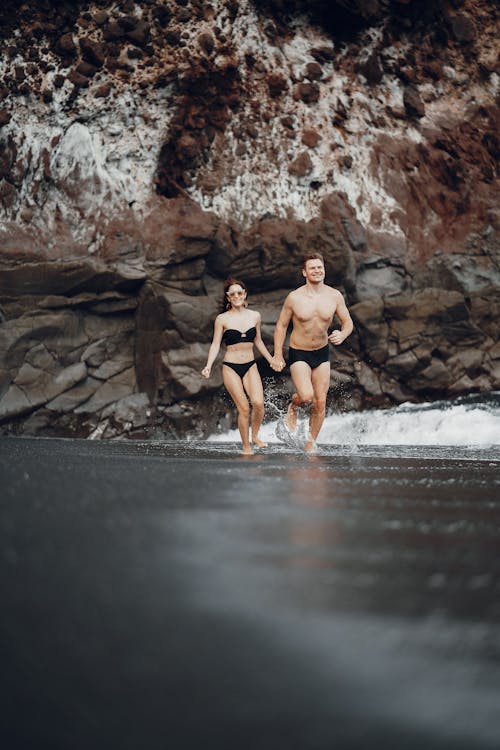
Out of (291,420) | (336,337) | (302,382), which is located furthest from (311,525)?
(291,420)

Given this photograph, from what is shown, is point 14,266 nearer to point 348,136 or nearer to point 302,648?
point 348,136

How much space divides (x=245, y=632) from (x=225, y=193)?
46.1 feet

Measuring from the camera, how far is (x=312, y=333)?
29.9 feet

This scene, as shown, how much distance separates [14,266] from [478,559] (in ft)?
41.4

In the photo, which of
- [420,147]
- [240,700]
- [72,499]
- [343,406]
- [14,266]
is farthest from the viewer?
[420,147]

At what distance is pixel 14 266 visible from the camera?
45.1ft

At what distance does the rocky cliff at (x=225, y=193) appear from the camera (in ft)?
45.8

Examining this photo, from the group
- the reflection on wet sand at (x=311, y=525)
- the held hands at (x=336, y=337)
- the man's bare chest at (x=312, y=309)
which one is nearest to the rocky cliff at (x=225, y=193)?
the man's bare chest at (x=312, y=309)

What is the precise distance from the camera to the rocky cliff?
45.8ft

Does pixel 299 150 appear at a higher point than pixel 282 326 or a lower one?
higher

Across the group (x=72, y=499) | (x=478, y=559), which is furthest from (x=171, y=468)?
(x=478, y=559)

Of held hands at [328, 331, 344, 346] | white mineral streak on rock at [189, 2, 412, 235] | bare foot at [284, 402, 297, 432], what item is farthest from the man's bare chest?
white mineral streak on rock at [189, 2, 412, 235]

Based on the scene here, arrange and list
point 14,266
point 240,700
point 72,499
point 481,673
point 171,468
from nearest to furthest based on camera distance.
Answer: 1. point 240,700
2. point 481,673
3. point 72,499
4. point 171,468
5. point 14,266

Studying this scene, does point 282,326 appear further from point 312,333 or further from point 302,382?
point 302,382
